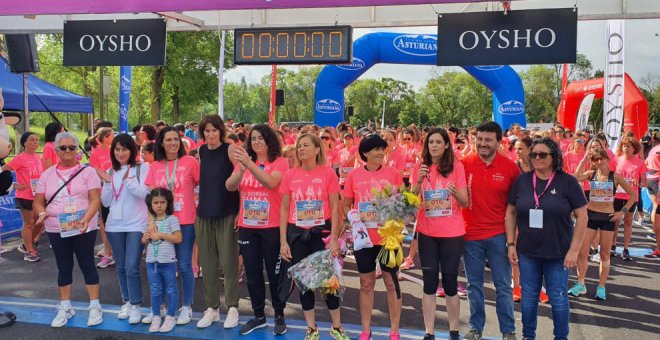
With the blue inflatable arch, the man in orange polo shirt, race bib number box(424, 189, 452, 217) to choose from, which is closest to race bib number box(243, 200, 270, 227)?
race bib number box(424, 189, 452, 217)

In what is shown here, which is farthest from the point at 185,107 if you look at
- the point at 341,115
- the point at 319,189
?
the point at 319,189

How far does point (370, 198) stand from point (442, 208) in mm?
590

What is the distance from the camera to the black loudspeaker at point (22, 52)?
8031 millimetres

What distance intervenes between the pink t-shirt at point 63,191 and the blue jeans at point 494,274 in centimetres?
348

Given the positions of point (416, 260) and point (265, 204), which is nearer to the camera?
point (265, 204)

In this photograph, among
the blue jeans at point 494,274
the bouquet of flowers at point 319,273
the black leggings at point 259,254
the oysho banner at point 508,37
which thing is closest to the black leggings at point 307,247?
the bouquet of flowers at point 319,273

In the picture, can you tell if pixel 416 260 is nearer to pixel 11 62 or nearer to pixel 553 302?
pixel 553 302

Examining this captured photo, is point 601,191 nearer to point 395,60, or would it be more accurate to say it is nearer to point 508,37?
point 508,37

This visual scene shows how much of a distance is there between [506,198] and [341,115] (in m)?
13.6

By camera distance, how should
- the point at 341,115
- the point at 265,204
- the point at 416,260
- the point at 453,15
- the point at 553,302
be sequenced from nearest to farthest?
the point at 553,302 < the point at 265,204 < the point at 453,15 < the point at 416,260 < the point at 341,115

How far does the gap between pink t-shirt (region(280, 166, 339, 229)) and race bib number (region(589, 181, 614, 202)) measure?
3.38 meters

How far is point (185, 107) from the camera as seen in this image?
35.5 m

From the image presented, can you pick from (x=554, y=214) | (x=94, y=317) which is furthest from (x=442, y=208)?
(x=94, y=317)

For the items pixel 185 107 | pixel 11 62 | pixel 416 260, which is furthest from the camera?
pixel 185 107
